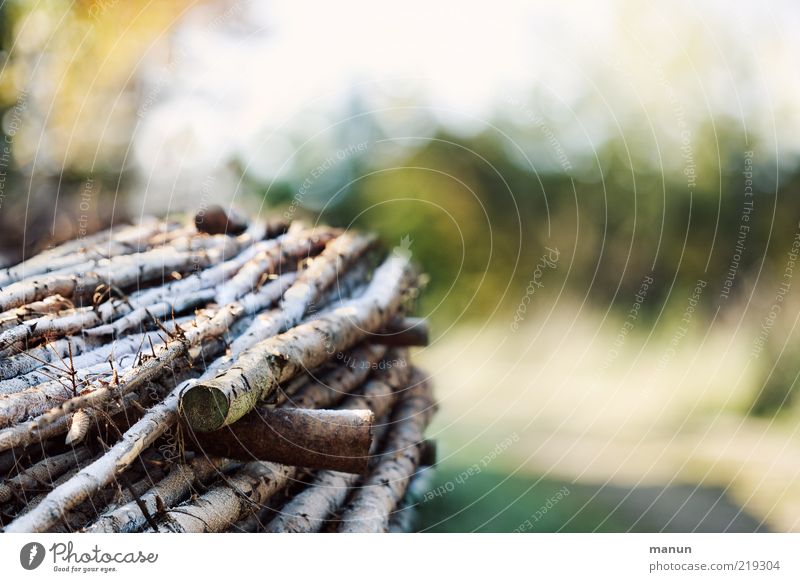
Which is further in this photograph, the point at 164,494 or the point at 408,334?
the point at 408,334

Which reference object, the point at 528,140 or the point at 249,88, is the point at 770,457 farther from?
the point at 249,88

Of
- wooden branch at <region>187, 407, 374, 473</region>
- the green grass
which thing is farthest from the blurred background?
wooden branch at <region>187, 407, 374, 473</region>

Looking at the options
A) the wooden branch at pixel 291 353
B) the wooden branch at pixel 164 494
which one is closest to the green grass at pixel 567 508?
the wooden branch at pixel 291 353

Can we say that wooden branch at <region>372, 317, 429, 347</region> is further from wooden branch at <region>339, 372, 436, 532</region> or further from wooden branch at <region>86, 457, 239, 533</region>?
wooden branch at <region>86, 457, 239, 533</region>

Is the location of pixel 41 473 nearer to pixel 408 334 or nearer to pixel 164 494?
pixel 164 494

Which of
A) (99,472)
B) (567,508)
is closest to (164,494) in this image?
(99,472)

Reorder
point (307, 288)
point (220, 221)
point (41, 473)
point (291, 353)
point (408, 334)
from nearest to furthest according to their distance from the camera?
point (41, 473) → point (291, 353) → point (307, 288) → point (408, 334) → point (220, 221)
